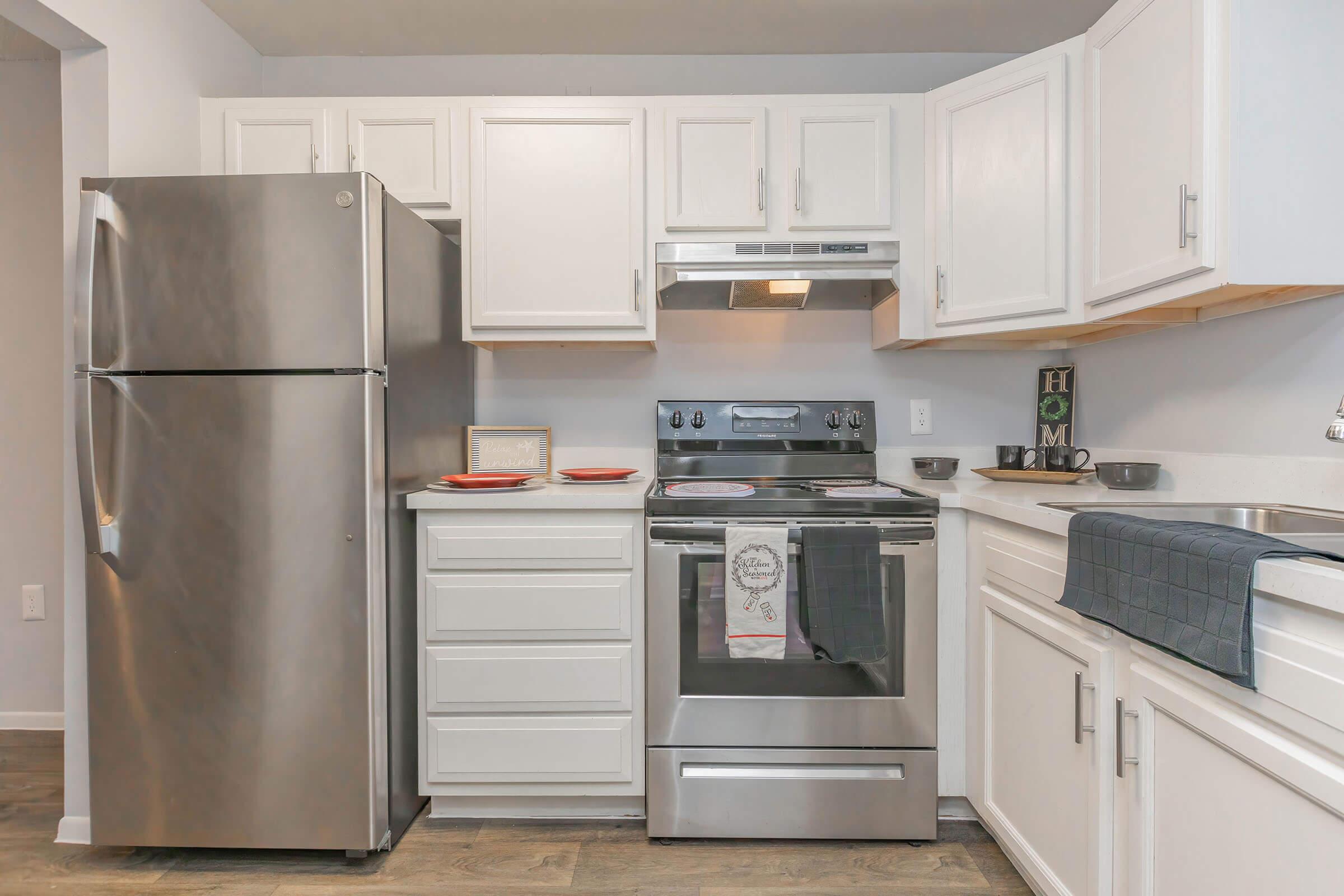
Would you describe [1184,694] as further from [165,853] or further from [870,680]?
[165,853]

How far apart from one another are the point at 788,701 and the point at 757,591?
318 millimetres

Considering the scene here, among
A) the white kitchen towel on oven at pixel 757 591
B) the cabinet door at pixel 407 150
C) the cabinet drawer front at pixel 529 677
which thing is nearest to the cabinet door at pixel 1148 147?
the white kitchen towel on oven at pixel 757 591

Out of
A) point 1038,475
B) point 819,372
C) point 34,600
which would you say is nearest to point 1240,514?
point 1038,475

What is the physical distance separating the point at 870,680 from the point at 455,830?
1.20 metres

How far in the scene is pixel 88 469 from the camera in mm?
1699

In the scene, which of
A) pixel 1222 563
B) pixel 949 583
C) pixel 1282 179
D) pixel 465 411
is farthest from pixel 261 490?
pixel 1282 179

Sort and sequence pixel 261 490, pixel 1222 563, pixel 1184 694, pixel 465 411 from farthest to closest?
pixel 465 411 → pixel 261 490 → pixel 1184 694 → pixel 1222 563

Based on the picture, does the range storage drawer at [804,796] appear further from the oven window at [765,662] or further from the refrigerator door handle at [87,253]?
the refrigerator door handle at [87,253]

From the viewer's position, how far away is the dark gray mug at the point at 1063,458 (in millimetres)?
2213

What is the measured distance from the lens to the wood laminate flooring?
1690 millimetres

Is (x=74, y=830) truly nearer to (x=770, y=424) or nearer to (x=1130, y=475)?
(x=770, y=424)

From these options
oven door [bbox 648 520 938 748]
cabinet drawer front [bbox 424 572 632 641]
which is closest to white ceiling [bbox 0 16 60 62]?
cabinet drawer front [bbox 424 572 632 641]

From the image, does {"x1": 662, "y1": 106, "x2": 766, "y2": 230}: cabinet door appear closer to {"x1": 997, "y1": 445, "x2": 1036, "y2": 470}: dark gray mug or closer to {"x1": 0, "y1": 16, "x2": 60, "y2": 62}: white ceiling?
{"x1": 997, "y1": 445, "x2": 1036, "y2": 470}: dark gray mug

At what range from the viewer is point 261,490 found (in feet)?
5.65
